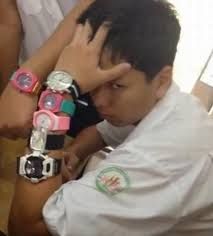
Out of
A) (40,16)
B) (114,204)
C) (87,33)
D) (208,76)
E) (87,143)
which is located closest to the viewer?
(114,204)

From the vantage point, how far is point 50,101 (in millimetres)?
1125

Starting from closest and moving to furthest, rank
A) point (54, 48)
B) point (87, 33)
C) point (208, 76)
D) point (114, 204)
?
point (114, 204) → point (87, 33) → point (54, 48) → point (208, 76)

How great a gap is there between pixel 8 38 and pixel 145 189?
2.23 feet

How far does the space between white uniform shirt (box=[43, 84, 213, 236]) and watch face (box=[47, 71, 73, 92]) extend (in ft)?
0.55

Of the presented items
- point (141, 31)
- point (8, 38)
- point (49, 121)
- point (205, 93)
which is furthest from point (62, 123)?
point (205, 93)

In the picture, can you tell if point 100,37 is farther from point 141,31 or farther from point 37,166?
point 37,166

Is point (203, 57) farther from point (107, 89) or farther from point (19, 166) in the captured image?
point (19, 166)

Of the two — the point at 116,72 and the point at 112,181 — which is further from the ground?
the point at 116,72

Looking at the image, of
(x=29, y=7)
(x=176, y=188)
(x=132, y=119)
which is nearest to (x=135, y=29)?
(x=132, y=119)

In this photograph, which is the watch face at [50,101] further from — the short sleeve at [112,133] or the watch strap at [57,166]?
the short sleeve at [112,133]

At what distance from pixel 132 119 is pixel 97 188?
20 centimetres

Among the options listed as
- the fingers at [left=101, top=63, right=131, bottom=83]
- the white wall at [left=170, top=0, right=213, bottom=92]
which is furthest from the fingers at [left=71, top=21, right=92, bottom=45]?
the white wall at [left=170, top=0, right=213, bottom=92]

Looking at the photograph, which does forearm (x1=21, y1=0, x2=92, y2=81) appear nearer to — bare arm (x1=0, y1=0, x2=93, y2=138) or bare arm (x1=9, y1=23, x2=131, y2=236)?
bare arm (x1=0, y1=0, x2=93, y2=138)

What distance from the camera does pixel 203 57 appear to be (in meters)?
1.84
